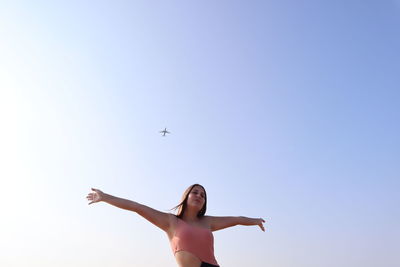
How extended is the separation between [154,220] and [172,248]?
0.56 m

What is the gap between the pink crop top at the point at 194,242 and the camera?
6387 mm

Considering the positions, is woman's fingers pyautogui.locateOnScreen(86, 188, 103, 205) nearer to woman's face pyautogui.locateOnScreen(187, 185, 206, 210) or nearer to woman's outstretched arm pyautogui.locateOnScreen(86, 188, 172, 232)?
woman's outstretched arm pyautogui.locateOnScreen(86, 188, 172, 232)

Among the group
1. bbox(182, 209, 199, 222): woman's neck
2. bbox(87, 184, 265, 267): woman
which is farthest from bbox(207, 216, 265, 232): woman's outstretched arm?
bbox(182, 209, 199, 222): woman's neck

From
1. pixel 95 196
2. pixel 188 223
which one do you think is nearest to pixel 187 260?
pixel 188 223

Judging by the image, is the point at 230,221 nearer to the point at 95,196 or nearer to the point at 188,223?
the point at 188,223

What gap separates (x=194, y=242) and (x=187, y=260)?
0.30 meters

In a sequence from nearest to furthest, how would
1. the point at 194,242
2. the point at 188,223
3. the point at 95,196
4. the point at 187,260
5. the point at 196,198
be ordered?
the point at 187,260
the point at 194,242
the point at 95,196
the point at 188,223
the point at 196,198

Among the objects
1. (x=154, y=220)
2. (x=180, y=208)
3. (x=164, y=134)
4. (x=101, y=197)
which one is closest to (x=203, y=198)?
(x=180, y=208)

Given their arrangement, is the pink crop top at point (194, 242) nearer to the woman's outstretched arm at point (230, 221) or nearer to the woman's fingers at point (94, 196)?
the woman's outstretched arm at point (230, 221)

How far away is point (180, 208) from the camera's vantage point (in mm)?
7129

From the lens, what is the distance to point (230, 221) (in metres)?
7.71

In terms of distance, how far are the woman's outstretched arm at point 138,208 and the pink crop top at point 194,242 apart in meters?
0.28

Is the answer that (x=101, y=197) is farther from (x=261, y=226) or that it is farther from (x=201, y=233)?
(x=261, y=226)

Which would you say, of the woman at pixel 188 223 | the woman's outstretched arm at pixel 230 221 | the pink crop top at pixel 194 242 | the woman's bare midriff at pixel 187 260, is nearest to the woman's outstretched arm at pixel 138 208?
the woman at pixel 188 223
